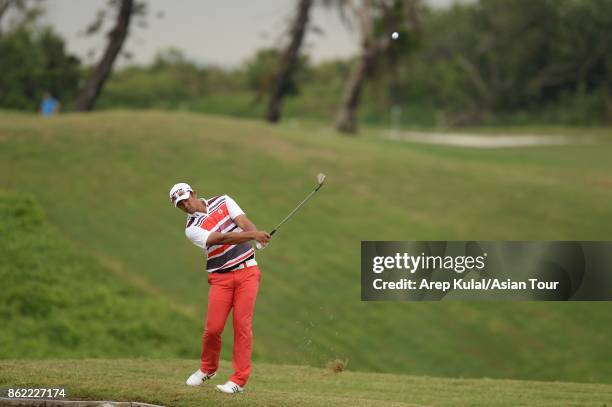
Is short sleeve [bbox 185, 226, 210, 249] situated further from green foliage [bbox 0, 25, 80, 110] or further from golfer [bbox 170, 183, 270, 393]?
green foliage [bbox 0, 25, 80, 110]

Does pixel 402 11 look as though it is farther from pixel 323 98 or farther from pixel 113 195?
pixel 323 98

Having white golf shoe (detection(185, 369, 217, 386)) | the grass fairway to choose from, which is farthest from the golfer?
the grass fairway

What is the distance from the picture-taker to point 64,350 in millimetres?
20219

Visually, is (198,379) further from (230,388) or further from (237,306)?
(237,306)

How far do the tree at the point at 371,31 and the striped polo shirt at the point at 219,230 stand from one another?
34.4 meters

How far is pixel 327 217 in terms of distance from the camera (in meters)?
28.3

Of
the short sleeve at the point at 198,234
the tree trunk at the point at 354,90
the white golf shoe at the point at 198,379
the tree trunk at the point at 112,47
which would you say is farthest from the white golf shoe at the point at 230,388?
the tree trunk at the point at 354,90

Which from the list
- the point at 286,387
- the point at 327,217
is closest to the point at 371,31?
the point at 327,217

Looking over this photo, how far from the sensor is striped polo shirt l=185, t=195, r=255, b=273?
35.8ft

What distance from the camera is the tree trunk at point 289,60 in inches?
1702

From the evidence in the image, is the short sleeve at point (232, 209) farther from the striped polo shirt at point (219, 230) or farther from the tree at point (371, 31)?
the tree at point (371, 31)

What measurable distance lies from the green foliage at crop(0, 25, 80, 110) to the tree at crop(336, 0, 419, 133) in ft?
48.7

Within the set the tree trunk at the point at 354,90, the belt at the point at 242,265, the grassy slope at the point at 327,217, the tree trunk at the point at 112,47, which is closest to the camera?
the belt at the point at 242,265

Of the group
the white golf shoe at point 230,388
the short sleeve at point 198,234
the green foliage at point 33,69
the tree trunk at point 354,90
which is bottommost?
the white golf shoe at point 230,388
